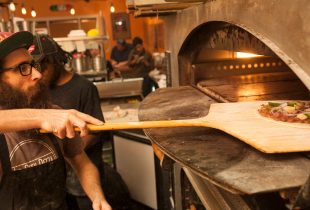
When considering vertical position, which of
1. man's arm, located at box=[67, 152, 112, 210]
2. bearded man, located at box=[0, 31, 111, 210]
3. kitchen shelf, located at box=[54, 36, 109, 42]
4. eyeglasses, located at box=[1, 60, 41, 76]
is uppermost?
kitchen shelf, located at box=[54, 36, 109, 42]

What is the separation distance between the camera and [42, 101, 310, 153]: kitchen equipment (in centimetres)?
111

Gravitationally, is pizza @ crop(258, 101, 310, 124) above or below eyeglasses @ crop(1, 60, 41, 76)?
below

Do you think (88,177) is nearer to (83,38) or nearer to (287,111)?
(287,111)

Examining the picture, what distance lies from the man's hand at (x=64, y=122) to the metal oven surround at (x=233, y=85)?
0.30 m

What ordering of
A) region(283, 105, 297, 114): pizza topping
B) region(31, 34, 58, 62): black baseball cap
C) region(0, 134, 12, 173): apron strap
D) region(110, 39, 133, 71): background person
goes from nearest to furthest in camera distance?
1. region(283, 105, 297, 114): pizza topping
2. region(0, 134, 12, 173): apron strap
3. region(31, 34, 58, 62): black baseball cap
4. region(110, 39, 133, 71): background person

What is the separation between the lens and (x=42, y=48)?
2.71 meters

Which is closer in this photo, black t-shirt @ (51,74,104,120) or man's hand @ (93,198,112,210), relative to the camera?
man's hand @ (93,198,112,210)

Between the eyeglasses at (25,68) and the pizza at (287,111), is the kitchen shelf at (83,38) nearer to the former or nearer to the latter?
the eyeglasses at (25,68)

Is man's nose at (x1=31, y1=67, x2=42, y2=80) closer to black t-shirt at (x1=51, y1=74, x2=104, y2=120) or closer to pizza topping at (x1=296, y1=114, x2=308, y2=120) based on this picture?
black t-shirt at (x1=51, y1=74, x2=104, y2=120)

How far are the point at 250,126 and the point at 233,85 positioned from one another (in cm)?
100

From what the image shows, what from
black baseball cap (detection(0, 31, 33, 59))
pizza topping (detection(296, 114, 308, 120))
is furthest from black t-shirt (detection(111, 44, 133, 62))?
pizza topping (detection(296, 114, 308, 120))

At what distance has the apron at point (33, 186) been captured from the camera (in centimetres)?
160

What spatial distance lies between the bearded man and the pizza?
934 millimetres

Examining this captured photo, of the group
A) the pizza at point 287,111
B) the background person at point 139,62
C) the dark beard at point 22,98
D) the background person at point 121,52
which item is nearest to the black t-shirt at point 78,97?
the dark beard at point 22,98
